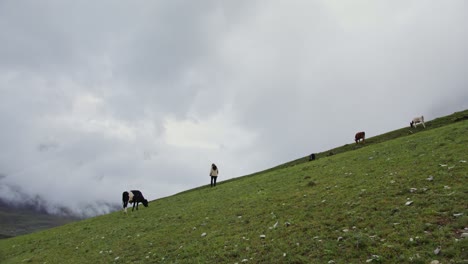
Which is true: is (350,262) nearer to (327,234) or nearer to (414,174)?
(327,234)

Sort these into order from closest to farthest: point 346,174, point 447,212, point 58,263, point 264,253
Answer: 1. point 447,212
2. point 264,253
3. point 58,263
4. point 346,174

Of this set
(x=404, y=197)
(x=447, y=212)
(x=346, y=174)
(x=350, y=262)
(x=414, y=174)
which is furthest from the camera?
(x=346, y=174)

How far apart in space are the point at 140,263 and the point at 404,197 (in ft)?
44.1

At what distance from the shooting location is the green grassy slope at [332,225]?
11.5m

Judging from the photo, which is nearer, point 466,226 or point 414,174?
point 466,226

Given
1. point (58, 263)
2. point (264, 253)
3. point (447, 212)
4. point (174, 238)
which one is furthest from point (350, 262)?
point (58, 263)

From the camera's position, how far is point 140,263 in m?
16.4

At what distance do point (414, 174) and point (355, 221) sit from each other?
7.65 metres

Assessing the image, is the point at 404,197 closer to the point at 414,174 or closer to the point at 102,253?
the point at 414,174

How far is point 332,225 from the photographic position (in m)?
14.6

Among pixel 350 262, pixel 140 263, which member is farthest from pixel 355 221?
pixel 140 263

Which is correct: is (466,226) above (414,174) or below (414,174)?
below

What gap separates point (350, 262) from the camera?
428 inches

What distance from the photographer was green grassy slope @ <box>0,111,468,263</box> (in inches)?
453
